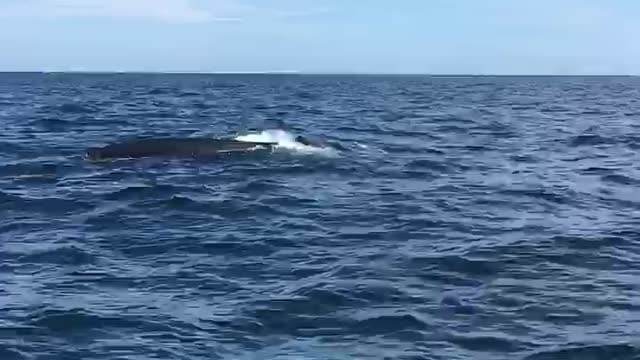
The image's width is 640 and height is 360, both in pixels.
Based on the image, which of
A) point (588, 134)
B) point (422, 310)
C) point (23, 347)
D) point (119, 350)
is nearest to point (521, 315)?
point (422, 310)

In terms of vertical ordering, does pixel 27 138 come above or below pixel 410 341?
above

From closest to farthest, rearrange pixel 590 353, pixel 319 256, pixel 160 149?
pixel 590 353 < pixel 319 256 < pixel 160 149

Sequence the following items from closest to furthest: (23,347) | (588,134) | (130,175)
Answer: (23,347), (130,175), (588,134)

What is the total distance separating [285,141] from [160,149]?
551 cm

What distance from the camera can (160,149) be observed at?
1070 inches

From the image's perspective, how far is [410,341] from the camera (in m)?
10.5

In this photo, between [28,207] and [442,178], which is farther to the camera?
[442,178]

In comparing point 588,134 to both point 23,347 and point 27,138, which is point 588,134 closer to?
point 27,138

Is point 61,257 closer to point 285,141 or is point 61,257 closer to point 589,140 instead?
point 285,141

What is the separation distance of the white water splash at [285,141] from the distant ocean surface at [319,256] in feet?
1.39

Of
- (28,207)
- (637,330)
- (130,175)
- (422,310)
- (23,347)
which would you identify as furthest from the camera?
(130,175)

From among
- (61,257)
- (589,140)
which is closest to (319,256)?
(61,257)

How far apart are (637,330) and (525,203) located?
376 inches

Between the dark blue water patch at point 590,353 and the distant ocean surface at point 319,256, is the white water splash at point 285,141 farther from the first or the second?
the dark blue water patch at point 590,353
